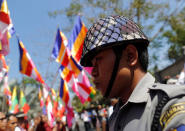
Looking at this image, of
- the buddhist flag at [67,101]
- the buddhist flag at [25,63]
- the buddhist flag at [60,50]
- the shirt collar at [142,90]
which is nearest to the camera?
the shirt collar at [142,90]

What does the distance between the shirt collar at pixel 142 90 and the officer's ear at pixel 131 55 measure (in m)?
0.10

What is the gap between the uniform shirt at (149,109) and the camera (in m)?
0.90

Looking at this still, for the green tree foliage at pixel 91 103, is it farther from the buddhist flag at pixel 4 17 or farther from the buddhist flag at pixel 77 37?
the buddhist flag at pixel 4 17

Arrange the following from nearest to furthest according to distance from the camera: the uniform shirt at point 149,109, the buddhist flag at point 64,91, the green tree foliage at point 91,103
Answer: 1. the uniform shirt at point 149,109
2. the buddhist flag at point 64,91
3. the green tree foliage at point 91,103

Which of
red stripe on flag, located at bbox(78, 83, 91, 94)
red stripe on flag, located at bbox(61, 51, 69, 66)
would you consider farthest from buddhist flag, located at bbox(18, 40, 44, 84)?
red stripe on flag, located at bbox(78, 83, 91, 94)

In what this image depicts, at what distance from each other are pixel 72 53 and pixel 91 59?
583 centimetres

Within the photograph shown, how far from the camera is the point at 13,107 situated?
1411 cm

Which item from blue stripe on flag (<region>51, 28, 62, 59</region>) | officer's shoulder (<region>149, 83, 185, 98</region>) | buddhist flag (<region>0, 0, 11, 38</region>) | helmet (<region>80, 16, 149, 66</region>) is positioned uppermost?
buddhist flag (<region>0, 0, 11, 38</region>)

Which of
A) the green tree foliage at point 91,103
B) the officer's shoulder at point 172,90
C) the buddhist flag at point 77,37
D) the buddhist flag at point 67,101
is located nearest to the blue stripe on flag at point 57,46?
the buddhist flag at point 77,37

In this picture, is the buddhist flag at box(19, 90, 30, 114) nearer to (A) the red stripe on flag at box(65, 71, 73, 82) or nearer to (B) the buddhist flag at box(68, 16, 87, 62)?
(A) the red stripe on flag at box(65, 71, 73, 82)

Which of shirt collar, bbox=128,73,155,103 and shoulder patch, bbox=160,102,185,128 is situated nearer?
shoulder patch, bbox=160,102,185,128

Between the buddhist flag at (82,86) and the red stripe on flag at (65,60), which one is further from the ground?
the red stripe on flag at (65,60)

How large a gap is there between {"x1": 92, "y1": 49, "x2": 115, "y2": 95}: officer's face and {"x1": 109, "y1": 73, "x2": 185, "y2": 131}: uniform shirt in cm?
16

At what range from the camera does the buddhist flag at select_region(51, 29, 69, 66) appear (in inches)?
302
